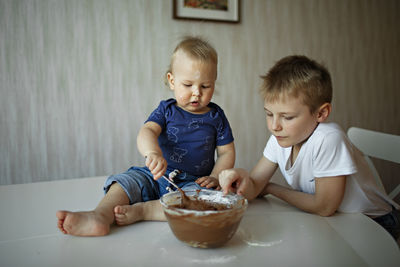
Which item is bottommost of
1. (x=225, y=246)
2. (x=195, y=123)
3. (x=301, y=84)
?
(x=225, y=246)

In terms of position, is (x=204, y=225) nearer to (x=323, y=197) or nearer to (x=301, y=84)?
(x=323, y=197)

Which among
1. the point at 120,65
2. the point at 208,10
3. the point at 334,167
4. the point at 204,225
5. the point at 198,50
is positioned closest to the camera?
the point at 204,225

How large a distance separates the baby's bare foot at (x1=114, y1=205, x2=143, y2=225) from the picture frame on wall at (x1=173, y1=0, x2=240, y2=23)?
1.60m

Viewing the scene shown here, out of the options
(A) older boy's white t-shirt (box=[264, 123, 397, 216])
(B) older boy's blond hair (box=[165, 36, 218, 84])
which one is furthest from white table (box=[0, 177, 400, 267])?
(B) older boy's blond hair (box=[165, 36, 218, 84])

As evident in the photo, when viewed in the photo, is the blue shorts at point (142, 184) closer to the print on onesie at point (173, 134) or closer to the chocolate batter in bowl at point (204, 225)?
the print on onesie at point (173, 134)

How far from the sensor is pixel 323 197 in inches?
32.3

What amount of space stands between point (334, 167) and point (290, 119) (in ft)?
0.60

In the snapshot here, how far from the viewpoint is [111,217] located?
75 centimetres

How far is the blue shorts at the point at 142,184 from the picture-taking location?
3.04ft

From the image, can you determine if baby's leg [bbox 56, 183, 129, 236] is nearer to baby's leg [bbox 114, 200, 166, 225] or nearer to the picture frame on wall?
baby's leg [bbox 114, 200, 166, 225]

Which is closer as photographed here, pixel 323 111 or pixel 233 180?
pixel 233 180

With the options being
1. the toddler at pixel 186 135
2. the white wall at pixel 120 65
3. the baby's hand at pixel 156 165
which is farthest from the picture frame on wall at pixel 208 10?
the baby's hand at pixel 156 165

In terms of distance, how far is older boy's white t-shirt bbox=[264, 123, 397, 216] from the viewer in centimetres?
87

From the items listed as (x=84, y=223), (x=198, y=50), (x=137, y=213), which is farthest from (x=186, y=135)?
(x=84, y=223)
